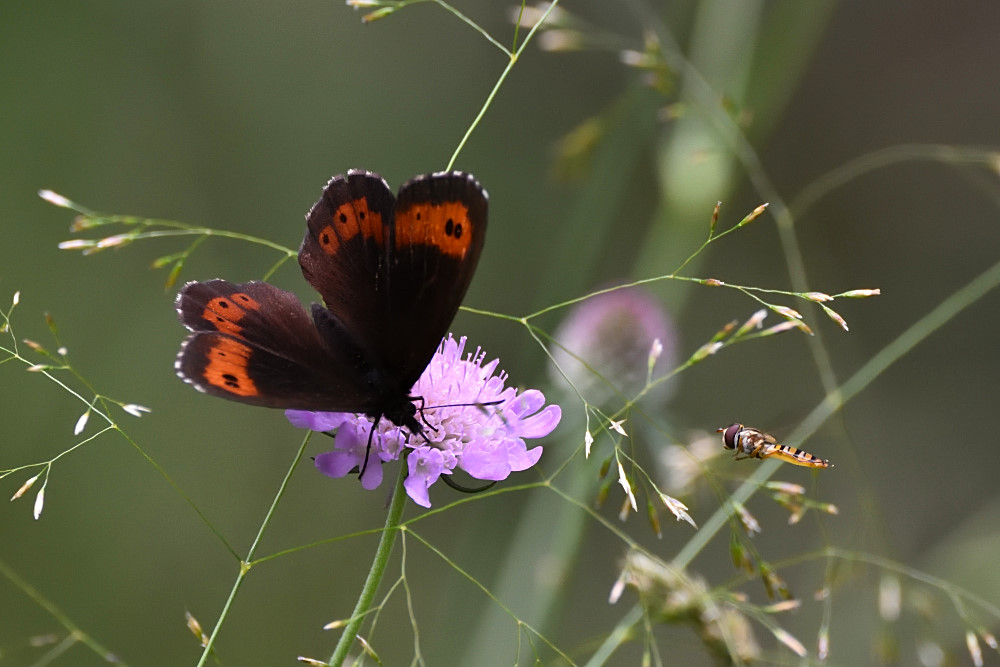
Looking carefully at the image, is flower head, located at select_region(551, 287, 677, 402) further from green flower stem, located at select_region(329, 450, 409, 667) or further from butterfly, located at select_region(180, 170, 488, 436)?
green flower stem, located at select_region(329, 450, 409, 667)

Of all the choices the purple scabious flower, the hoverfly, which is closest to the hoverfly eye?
the hoverfly

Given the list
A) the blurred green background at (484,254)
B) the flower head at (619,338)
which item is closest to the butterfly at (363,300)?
the blurred green background at (484,254)

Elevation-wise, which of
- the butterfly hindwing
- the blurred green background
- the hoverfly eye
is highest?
the butterfly hindwing

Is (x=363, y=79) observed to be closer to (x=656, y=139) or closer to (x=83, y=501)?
(x=656, y=139)

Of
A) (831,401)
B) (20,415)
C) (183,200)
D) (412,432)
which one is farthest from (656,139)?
(20,415)

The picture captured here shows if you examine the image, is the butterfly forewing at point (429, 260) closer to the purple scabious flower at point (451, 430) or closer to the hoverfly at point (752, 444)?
the purple scabious flower at point (451, 430)

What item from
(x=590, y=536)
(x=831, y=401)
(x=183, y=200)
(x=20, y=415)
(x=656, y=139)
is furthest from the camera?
(x=590, y=536)
